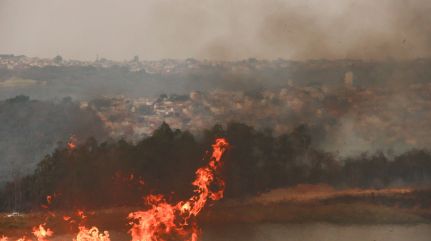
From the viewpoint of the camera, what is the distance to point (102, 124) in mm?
27000

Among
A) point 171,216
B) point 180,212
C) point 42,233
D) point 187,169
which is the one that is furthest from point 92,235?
point 187,169

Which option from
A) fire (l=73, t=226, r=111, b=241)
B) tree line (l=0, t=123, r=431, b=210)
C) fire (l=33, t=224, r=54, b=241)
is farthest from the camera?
tree line (l=0, t=123, r=431, b=210)

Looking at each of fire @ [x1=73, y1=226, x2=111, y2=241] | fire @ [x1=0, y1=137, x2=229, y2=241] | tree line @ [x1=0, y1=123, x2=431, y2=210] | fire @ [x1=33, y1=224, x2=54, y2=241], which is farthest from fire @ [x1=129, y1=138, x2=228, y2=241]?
fire @ [x1=33, y1=224, x2=54, y2=241]

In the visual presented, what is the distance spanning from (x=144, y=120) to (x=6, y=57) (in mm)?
4961

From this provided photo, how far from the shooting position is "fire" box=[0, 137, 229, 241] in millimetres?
23406

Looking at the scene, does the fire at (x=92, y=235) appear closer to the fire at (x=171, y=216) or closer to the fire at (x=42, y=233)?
the fire at (x=171, y=216)

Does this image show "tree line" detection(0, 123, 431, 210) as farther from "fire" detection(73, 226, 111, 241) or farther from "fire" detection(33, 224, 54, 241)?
"fire" detection(73, 226, 111, 241)

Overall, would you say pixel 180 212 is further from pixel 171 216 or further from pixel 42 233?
pixel 42 233

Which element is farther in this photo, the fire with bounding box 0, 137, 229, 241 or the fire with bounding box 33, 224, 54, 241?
the fire with bounding box 33, 224, 54, 241

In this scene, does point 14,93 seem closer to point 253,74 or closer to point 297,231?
point 253,74

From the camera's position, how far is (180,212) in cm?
2425

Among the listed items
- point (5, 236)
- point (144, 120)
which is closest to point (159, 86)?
point (144, 120)

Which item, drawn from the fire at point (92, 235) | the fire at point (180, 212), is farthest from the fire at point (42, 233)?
the fire at point (180, 212)

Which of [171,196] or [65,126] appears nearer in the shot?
[171,196]
